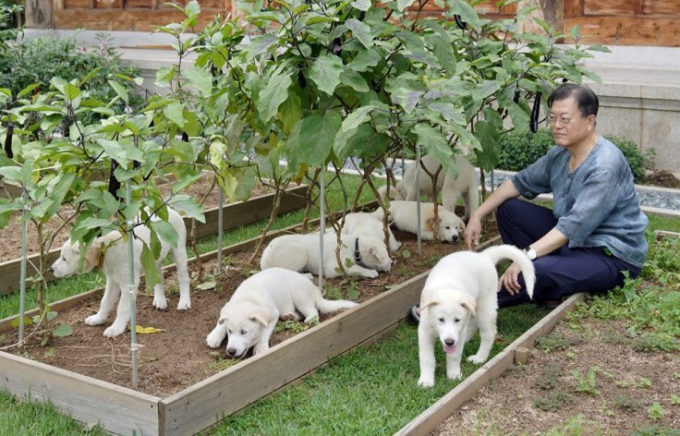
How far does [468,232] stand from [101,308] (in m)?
2.20

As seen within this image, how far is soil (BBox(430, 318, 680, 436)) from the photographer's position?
12.1 ft

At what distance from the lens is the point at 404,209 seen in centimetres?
669

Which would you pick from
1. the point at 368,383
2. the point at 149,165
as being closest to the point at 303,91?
the point at 149,165

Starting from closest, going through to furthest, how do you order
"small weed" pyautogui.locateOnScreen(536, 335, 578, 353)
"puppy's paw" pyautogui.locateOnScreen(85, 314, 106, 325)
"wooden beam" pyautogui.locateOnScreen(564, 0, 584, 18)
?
"small weed" pyautogui.locateOnScreen(536, 335, 578, 353) → "puppy's paw" pyautogui.locateOnScreen(85, 314, 106, 325) → "wooden beam" pyautogui.locateOnScreen(564, 0, 584, 18)

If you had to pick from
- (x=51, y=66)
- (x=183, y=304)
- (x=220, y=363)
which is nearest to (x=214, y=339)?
(x=220, y=363)

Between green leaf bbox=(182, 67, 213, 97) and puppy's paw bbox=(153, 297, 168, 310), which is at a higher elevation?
green leaf bbox=(182, 67, 213, 97)

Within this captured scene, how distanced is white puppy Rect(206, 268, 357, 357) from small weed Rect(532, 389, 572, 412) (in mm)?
1336

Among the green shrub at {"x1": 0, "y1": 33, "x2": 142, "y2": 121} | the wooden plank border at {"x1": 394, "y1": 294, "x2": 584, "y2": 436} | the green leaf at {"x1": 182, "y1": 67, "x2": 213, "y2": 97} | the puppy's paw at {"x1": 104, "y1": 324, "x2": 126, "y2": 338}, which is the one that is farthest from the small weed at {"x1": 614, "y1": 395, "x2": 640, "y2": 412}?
the green shrub at {"x1": 0, "y1": 33, "x2": 142, "y2": 121}

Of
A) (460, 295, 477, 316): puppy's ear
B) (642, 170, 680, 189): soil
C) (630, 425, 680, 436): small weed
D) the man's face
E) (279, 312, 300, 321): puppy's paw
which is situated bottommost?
(642, 170, 680, 189): soil

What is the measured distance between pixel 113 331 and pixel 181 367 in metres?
0.56

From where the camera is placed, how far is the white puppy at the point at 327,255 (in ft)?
18.2

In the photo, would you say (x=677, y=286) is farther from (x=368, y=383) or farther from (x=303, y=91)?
(x=303, y=91)

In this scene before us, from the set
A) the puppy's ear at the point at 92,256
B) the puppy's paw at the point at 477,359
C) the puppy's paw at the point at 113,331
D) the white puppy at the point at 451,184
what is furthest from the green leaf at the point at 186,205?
the white puppy at the point at 451,184

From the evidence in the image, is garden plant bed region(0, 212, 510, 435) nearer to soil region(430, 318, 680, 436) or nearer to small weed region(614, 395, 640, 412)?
soil region(430, 318, 680, 436)
